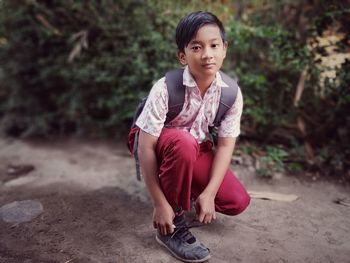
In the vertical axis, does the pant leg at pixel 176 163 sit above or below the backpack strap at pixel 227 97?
below

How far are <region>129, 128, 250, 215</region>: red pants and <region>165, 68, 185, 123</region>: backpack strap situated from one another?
14 centimetres

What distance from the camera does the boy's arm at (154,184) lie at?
1.97 meters

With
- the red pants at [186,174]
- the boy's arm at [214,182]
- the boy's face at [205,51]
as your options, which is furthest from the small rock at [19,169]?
the boy's face at [205,51]

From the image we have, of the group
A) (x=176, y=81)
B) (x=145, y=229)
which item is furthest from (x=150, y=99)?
Answer: (x=145, y=229)

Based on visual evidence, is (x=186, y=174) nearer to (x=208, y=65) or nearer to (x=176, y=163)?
(x=176, y=163)

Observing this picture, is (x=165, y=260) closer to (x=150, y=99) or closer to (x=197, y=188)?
(x=197, y=188)

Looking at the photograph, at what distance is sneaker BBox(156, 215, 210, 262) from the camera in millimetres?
2023

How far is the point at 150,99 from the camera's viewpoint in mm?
2057

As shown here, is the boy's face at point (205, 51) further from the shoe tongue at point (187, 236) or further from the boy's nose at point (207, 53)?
the shoe tongue at point (187, 236)

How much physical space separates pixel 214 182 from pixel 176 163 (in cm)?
26

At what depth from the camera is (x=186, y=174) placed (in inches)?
79.6

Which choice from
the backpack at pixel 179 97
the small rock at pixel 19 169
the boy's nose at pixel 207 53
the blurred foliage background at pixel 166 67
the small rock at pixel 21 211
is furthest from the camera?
the small rock at pixel 19 169

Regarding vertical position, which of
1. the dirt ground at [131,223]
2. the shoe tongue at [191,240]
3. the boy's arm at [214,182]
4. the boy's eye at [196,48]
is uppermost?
the boy's eye at [196,48]

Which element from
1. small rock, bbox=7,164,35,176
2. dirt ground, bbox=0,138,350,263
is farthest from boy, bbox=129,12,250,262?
small rock, bbox=7,164,35,176
